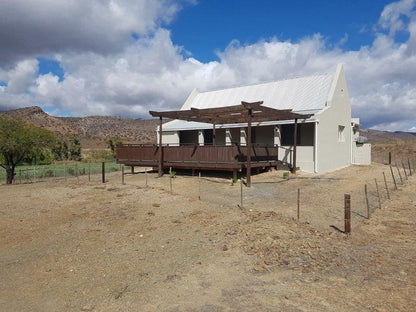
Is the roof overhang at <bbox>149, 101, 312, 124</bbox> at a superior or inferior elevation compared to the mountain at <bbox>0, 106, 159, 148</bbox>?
inferior

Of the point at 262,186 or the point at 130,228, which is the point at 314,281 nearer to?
the point at 130,228

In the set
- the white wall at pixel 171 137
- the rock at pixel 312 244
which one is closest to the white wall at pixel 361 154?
the white wall at pixel 171 137

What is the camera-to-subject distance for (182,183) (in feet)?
50.6

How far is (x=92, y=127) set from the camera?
86250 millimetres

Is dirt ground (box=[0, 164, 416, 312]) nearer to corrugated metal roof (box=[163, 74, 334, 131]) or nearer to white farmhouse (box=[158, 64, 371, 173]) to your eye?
white farmhouse (box=[158, 64, 371, 173])

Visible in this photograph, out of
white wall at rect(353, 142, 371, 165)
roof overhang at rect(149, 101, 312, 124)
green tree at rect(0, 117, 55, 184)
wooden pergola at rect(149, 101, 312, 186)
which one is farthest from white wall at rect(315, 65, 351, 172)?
green tree at rect(0, 117, 55, 184)

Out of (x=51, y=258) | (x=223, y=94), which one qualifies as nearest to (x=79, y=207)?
(x=51, y=258)

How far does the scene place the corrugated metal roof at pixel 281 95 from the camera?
20.9 m

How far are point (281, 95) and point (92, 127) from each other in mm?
73906

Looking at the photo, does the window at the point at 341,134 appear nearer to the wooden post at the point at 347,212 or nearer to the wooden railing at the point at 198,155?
the wooden railing at the point at 198,155

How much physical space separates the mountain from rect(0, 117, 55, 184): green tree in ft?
158

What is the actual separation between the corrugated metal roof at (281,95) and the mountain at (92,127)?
44776 millimetres

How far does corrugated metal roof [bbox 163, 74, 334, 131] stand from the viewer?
Answer: 20.9 m

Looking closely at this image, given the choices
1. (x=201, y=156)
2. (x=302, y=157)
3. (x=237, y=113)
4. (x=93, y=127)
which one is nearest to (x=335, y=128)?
(x=302, y=157)
